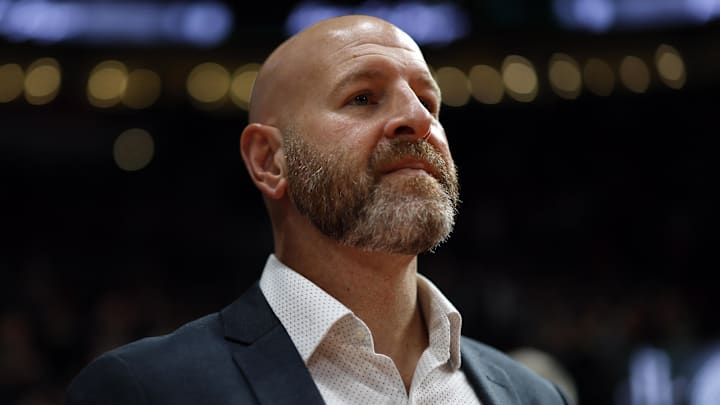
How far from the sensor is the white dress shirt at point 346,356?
6.26 feet

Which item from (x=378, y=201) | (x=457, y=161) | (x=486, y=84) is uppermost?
(x=378, y=201)

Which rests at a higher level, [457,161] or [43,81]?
[43,81]

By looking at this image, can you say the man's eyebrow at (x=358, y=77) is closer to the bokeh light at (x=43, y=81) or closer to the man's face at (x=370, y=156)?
the man's face at (x=370, y=156)

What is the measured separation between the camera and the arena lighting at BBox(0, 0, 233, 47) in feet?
25.4

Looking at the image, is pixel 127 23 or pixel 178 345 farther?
pixel 127 23

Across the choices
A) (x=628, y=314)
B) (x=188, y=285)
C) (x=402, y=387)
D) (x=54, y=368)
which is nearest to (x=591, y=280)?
(x=628, y=314)

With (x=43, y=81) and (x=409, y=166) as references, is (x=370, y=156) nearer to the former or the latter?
(x=409, y=166)

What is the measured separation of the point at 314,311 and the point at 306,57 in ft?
2.02

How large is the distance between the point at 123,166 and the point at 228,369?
799cm

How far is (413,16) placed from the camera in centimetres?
773

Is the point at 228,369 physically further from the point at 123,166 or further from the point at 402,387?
the point at 123,166

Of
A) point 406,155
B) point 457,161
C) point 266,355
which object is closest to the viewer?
point 266,355

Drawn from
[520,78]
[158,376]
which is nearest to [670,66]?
[520,78]

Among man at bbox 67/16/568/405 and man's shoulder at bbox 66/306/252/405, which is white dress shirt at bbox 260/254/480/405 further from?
man's shoulder at bbox 66/306/252/405
